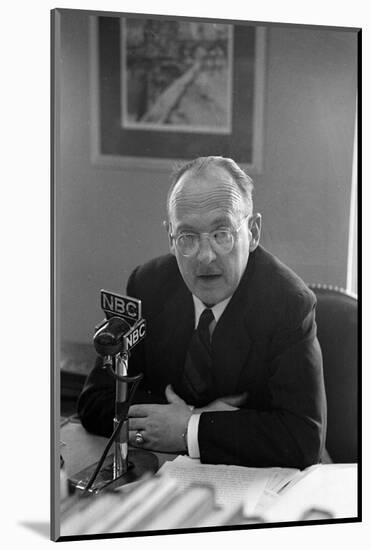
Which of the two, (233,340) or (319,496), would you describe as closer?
(233,340)

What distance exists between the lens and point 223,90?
267 cm

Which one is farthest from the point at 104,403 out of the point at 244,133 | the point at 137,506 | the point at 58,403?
the point at 244,133

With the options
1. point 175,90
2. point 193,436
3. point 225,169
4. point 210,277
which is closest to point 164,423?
point 193,436

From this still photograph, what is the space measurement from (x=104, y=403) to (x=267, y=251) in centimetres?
62

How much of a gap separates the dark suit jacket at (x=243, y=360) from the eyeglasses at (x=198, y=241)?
0.05 meters

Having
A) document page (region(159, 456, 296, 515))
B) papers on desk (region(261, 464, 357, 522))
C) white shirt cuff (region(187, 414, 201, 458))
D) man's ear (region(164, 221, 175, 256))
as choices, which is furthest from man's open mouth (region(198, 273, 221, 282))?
papers on desk (region(261, 464, 357, 522))

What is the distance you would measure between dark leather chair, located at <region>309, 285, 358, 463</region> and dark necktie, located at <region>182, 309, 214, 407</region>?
0.34 meters

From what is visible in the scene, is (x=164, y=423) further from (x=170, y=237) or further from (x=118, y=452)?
(x=170, y=237)

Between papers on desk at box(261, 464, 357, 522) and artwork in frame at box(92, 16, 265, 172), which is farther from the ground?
artwork in frame at box(92, 16, 265, 172)

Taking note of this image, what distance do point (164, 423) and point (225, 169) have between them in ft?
2.37

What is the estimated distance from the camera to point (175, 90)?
2650mm

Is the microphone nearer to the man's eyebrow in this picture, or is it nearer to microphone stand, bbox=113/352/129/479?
microphone stand, bbox=113/352/129/479

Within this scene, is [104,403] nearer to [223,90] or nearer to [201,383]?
[201,383]

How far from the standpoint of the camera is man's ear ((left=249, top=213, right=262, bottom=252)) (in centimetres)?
269
